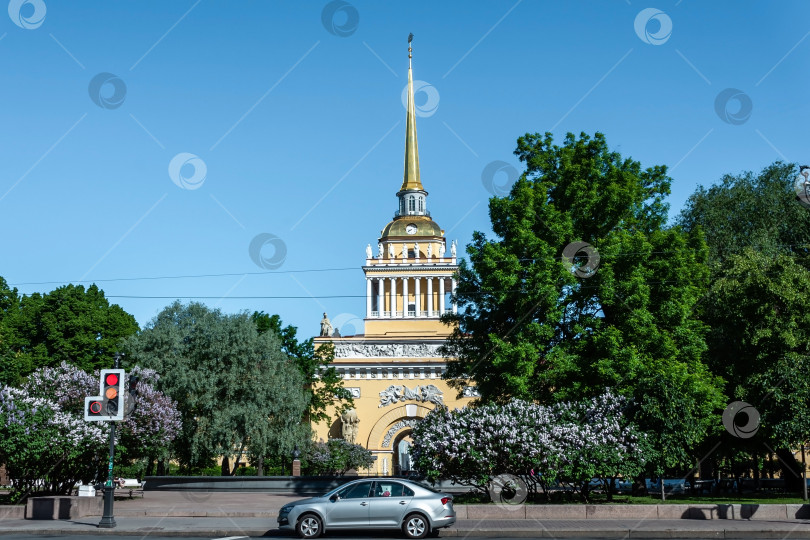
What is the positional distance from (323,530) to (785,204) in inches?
1432

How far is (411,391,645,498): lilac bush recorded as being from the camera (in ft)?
80.8

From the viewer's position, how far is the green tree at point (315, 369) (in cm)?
5844

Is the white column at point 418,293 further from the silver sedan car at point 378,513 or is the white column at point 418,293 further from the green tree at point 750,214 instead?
the silver sedan car at point 378,513

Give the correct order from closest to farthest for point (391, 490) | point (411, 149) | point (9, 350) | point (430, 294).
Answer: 1. point (391, 490)
2. point (9, 350)
3. point (430, 294)
4. point (411, 149)

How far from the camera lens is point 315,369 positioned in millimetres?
59500

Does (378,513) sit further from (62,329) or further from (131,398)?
(62,329)

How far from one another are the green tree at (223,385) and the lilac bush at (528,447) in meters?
19.2

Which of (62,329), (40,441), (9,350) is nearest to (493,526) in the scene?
(40,441)

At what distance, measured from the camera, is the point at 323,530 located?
→ 62.3ft

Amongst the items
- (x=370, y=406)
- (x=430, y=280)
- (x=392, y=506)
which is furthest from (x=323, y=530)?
(x=430, y=280)

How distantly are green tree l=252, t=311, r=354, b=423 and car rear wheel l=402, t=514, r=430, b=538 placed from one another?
38557mm

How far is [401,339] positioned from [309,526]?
159 ft

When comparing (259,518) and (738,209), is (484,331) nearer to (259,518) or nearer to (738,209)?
(259,518)

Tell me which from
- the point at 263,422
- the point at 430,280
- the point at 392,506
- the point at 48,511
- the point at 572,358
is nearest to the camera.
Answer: the point at 392,506
